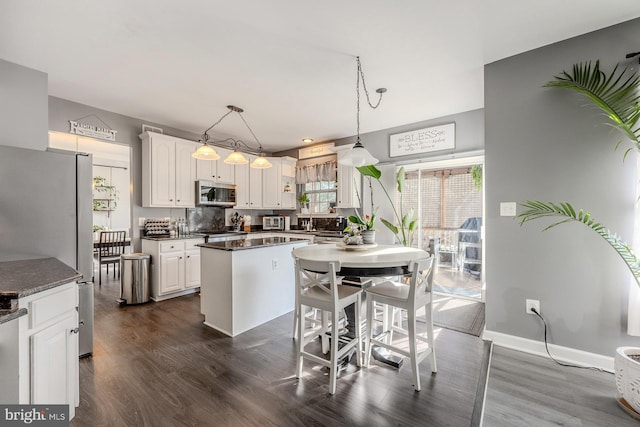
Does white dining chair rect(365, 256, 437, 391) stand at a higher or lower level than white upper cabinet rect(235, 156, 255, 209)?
lower

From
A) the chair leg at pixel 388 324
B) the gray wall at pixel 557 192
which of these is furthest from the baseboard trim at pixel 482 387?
the chair leg at pixel 388 324

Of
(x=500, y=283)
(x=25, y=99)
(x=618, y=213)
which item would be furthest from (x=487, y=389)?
(x=25, y=99)

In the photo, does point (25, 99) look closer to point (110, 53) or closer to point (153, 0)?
point (110, 53)

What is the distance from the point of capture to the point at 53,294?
4.66ft

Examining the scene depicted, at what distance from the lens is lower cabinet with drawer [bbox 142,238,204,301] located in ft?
12.6

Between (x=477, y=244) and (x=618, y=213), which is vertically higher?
(x=618, y=213)

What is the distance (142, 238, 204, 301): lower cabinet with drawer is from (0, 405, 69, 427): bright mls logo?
250 cm

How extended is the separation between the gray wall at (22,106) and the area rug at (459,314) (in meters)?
4.81

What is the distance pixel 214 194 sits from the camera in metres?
4.83

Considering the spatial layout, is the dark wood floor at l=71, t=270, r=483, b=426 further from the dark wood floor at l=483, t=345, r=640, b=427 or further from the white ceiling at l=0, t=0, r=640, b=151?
the white ceiling at l=0, t=0, r=640, b=151

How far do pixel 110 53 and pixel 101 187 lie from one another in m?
5.46

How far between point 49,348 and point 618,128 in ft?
12.9

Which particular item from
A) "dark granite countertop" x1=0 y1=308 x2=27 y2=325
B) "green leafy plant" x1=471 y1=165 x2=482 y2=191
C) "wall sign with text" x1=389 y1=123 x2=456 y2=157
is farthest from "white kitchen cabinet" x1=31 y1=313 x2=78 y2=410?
"green leafy plant" x1=471 y1=165 x2=482 y2=191

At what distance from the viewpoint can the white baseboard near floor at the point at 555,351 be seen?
2.18 meters
